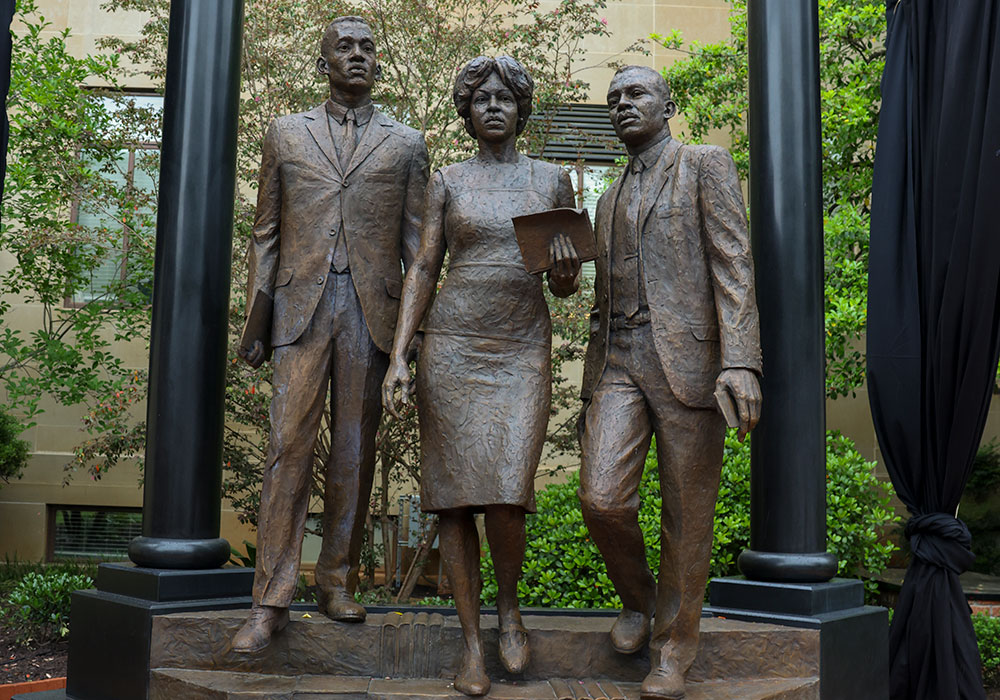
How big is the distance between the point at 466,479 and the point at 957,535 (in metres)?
2.39

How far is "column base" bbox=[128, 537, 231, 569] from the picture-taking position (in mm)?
4324

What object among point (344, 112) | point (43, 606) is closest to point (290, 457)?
point (344, 112)

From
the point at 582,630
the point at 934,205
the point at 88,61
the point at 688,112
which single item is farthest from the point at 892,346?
the point at 88,61

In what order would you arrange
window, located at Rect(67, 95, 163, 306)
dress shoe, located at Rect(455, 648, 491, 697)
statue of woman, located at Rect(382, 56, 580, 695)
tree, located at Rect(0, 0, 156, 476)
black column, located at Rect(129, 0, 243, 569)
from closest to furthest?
dress shoe, located at Rect(455, 648, 491, 697) → statue of woman, located at Rect(382, 56, 580, 695) → black column, located at Rect(129, 0, 243, 569) → tree, located at Rect(0, 0, 156, 476) → window, located at Rect(67, 95, 163, 306)

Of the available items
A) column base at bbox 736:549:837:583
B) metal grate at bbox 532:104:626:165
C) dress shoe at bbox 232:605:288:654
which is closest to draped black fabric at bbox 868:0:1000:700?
column base at bbox 736:549:837:583

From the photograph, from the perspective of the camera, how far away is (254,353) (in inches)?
161

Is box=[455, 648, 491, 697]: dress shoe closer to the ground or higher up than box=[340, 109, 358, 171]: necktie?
closer to the ground

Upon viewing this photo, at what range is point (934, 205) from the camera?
15.7ft

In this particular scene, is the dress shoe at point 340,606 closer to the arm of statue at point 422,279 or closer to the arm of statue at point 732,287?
the arm of statue at point 422,279

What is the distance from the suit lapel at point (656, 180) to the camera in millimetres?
3723

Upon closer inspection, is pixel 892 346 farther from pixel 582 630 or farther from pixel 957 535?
pixel 582 630

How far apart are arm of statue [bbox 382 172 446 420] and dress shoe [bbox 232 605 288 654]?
0.87 m

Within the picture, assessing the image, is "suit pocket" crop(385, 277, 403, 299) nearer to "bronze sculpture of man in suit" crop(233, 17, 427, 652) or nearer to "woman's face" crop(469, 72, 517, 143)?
"bronze sculpture of man in suit" crop(233, 17, 427, 652)

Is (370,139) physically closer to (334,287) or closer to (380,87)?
(334,287)
